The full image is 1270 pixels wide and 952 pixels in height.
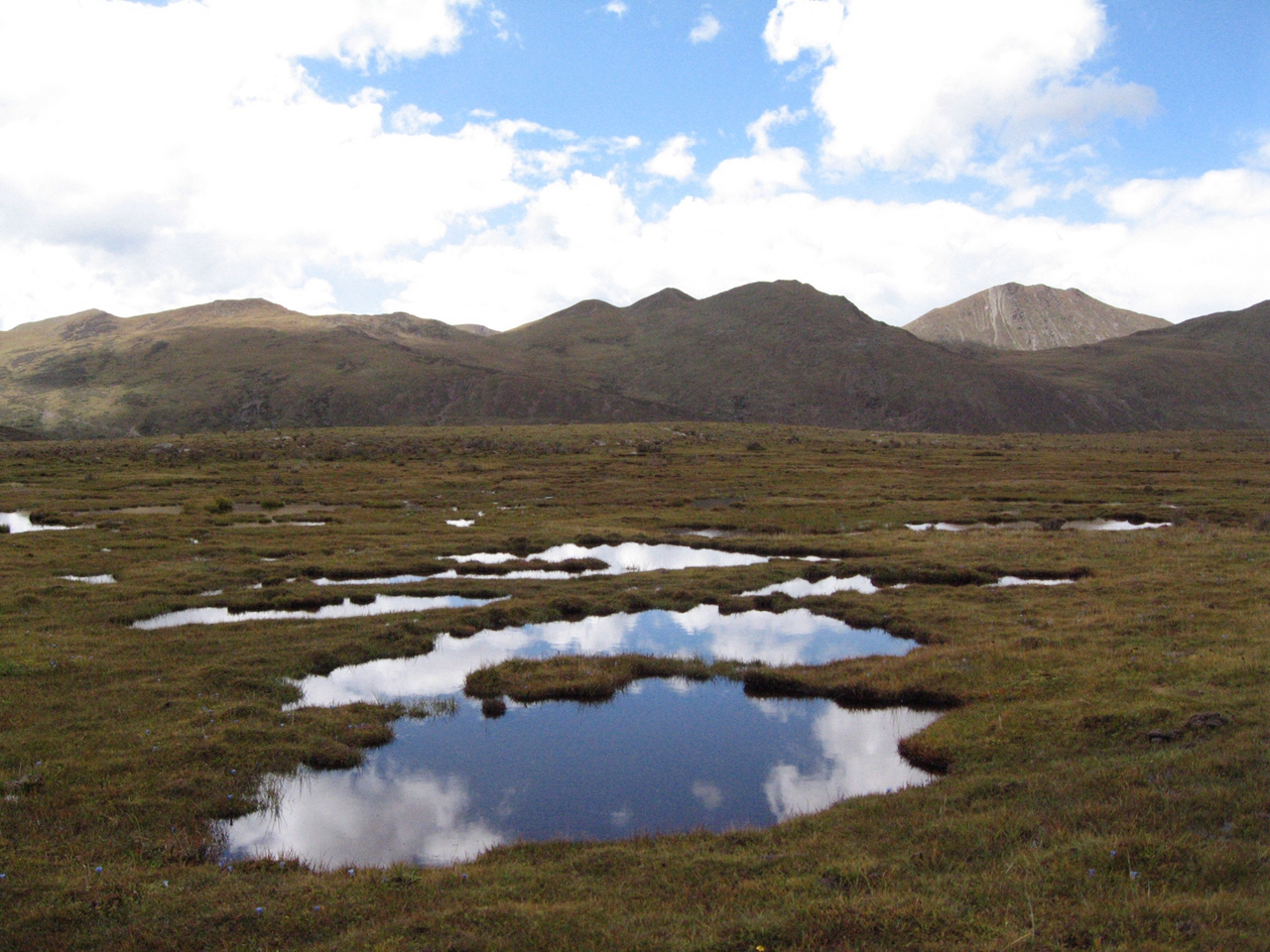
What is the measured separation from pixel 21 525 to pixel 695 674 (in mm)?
46462

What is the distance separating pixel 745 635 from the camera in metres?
26.6

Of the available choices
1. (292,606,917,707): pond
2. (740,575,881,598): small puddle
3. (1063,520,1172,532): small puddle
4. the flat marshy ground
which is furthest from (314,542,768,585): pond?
(1063,520,1172,532): small puddle

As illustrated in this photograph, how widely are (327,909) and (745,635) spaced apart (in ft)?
58.6

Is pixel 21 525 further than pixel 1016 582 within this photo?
Yes

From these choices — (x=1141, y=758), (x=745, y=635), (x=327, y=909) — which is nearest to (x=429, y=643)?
(x=745, y=635)

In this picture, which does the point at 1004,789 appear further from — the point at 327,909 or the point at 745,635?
the point at 745,635

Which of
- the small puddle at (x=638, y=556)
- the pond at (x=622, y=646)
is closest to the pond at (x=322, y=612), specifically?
the pond at (x=622, y=646)

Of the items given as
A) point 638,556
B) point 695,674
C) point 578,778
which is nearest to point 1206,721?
point 695,674

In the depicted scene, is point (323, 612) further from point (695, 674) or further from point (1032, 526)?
point (1032, 526)

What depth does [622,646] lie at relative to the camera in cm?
2528

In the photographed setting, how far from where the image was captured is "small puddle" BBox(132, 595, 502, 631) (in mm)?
26703

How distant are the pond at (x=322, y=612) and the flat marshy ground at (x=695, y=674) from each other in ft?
2.00

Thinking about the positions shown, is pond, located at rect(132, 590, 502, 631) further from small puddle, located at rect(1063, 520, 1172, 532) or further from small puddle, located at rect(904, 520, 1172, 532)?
small puddle, located at rect(1063, 520, 1172, 532)

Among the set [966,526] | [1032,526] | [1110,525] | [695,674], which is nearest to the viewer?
[695,674]
